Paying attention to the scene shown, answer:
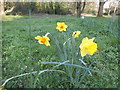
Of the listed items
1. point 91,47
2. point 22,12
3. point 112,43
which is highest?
point 22,12

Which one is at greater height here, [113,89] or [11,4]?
[11,4]

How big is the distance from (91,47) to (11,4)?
869cm

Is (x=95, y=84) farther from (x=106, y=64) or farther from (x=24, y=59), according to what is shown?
(x=24, y=59)

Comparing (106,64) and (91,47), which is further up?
(91,47)

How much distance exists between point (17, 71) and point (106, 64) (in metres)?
0.90

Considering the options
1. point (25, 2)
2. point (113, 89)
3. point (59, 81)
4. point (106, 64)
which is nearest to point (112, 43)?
point (106, 64)

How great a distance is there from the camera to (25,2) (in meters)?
8.04

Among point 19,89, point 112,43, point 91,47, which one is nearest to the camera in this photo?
point 91,47

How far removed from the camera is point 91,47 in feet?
2.57

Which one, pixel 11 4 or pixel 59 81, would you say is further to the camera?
pixel 11 4

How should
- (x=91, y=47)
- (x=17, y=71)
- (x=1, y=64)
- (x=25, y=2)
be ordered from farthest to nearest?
1. (x=25, y=2)
2. (x=1, y=64)
3. (x=17, y=71)
4. (x=91, y=47)

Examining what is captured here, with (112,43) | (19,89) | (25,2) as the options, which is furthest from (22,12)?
(19,89)

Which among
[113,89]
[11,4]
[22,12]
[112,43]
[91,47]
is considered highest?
[11,4]

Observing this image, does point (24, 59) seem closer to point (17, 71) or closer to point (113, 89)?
point (17, 71)
